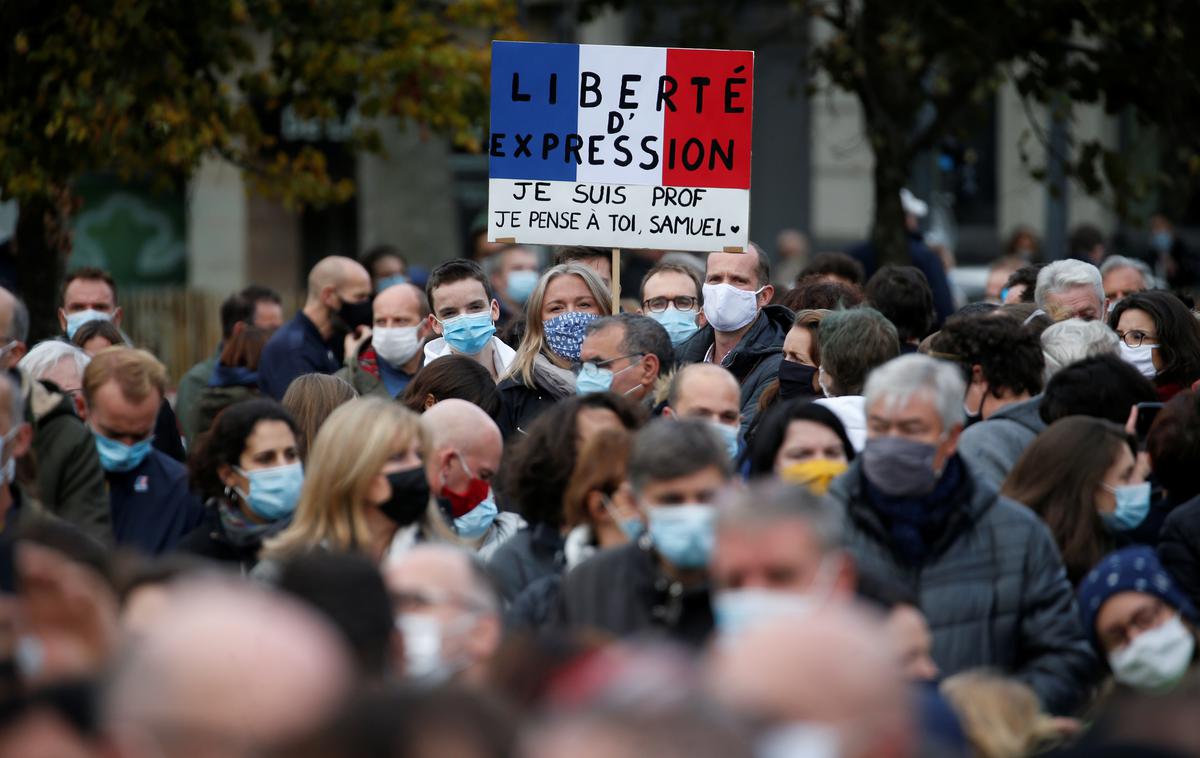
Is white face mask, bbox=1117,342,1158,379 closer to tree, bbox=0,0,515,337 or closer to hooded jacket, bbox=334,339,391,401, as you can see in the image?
hooded jacket, bbox=334,339,391,401

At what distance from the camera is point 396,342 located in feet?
31.0

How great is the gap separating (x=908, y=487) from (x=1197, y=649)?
0.90 metres

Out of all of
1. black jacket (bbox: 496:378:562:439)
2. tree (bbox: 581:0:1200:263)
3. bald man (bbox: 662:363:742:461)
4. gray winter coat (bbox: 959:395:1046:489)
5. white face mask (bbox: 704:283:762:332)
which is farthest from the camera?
tree (bbox: 581:0:1200:263)

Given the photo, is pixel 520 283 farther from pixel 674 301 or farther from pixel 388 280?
pixel 674 301

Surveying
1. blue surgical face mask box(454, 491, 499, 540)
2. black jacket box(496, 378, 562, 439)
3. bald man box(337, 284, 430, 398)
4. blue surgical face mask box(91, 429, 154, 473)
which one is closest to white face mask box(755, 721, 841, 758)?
blue surgical face mask box(454, 491, 499, 540)

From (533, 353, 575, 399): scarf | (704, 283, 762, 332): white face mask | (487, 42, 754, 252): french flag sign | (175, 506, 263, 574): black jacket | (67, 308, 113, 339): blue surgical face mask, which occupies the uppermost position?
(487, 42, 754, 252): french flag sign

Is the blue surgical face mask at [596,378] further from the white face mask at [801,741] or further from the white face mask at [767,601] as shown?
the white face mask at [801,741]

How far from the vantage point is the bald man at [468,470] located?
21.1 ft

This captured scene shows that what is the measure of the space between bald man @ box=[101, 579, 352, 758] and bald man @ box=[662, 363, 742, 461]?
3315mm

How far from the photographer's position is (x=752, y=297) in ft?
28.7

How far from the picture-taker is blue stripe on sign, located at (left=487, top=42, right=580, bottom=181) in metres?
8.98

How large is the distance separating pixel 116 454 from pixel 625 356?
202cm

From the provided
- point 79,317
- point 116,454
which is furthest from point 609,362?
point 79,317

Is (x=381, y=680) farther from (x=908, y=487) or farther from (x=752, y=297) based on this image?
(x=752, y=297)
